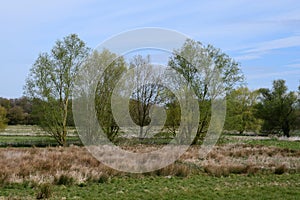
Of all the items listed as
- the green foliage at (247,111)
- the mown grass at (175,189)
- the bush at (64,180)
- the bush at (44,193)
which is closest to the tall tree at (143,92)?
the mown grass at (175,189)

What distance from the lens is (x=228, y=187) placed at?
1184cm

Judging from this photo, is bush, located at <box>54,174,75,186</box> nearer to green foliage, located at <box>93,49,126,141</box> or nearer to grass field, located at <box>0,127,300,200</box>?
grass field, located at <box>0,127,300,200</box>

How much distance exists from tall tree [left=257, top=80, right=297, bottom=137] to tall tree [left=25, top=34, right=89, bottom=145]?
29.2 m

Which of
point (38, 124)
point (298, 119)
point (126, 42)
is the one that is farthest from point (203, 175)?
point (298, 119)

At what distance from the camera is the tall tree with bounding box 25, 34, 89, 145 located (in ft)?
104

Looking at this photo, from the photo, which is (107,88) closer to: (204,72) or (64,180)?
(204,72)

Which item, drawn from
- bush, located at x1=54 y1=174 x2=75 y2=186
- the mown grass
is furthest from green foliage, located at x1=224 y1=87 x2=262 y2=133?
bush, located at x1=54 y1=174 x2=75 y2=186

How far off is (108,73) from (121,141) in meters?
5.85

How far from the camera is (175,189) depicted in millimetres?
11344

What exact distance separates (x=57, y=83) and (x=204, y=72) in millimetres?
12796

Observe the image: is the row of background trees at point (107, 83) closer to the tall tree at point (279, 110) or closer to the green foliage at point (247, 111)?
the green foliage at point (247, 111)

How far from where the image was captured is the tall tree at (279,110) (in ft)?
164

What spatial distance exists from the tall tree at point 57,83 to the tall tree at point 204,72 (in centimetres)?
903

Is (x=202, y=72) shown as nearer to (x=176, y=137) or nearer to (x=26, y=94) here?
(x=176, y=137)
